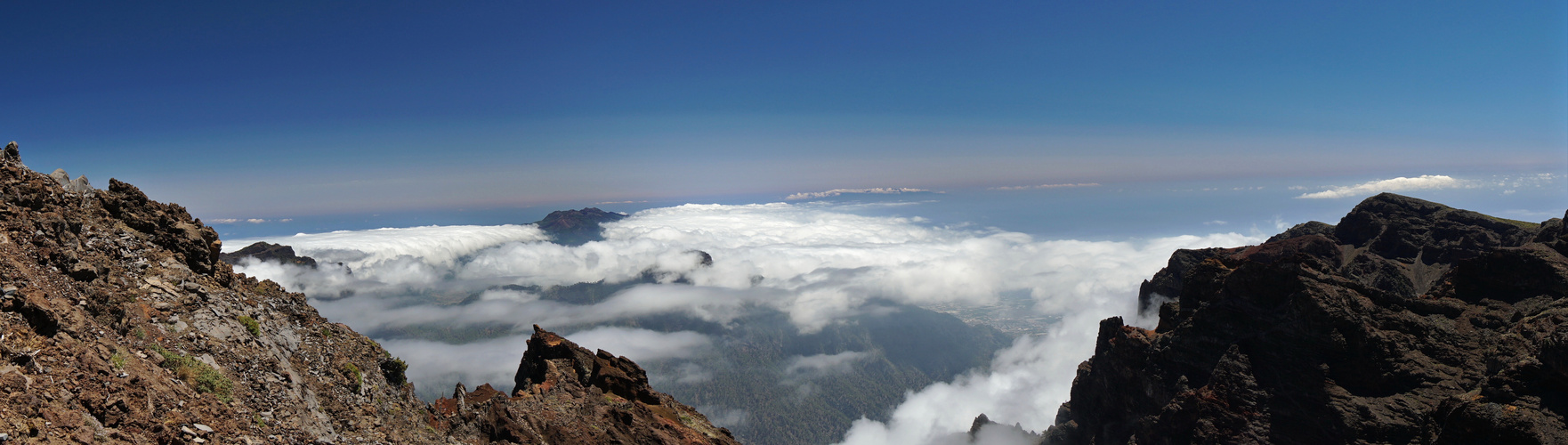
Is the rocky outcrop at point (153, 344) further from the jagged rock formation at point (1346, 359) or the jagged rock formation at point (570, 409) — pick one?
the jagged rock formation at point (1346, 359)

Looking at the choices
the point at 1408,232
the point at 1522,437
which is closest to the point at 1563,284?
the point at 1522,437

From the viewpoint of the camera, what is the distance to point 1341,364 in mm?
48500

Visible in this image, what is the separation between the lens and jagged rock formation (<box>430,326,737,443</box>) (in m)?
21.0

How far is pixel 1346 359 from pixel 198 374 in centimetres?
6851

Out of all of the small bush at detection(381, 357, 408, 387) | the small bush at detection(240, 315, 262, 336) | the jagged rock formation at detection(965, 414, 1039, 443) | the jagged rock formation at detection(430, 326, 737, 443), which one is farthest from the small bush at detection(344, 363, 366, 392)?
the jagged rock formation at detection(965, 414, 1039, 443)

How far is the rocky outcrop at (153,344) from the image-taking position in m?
8.74

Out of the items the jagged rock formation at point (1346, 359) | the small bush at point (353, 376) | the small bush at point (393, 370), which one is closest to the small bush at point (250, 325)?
the small bush at point (353, 376)

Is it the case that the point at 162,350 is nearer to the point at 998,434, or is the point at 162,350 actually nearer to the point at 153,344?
the point at 153,344

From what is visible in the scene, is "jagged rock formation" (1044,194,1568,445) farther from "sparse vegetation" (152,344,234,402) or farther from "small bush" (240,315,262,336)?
"small bush" (240,315,262,336)

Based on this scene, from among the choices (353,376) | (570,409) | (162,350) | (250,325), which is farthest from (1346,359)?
(162,350)

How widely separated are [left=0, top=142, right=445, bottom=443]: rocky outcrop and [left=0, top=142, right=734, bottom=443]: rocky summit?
3 centimetres

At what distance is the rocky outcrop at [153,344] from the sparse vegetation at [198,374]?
1.3 inches

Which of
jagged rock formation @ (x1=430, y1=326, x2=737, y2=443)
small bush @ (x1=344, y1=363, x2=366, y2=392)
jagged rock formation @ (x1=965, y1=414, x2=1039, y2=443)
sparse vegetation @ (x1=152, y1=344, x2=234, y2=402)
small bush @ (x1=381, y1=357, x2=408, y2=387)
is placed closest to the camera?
sparse vegetation @ (x1=152, y1=344, x2=234, y2=402)

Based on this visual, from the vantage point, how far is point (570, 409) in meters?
25.7
